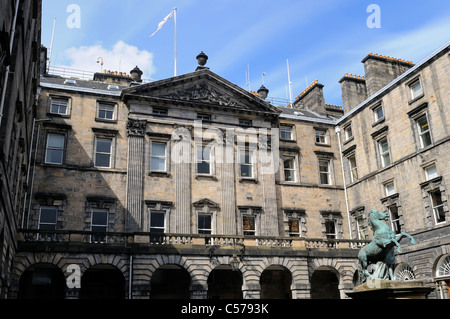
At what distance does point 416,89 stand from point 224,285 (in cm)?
1813

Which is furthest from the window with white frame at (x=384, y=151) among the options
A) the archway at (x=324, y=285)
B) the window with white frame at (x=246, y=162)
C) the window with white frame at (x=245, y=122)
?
the window with white frame at (x=245, y=122)

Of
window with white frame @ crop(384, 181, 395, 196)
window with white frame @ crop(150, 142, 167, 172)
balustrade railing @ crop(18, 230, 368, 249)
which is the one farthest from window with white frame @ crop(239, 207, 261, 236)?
window with white frame @ crop(384, 181, 395, 196)

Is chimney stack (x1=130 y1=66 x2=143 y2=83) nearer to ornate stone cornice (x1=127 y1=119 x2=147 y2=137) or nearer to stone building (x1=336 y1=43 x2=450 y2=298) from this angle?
ornate stone cornice (x1=127 y1=119 x2=147 y2=137)

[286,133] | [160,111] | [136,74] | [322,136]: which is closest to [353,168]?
[322,136]

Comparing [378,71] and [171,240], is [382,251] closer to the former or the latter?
[171,240]

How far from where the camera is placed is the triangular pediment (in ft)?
105

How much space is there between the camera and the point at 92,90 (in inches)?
1241

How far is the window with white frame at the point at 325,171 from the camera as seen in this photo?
35594 mm

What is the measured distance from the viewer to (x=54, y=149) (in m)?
29.5

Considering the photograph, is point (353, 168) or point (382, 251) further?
point (353, 168)

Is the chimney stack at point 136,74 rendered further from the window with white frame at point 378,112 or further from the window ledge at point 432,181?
the window ledge at point 432,181

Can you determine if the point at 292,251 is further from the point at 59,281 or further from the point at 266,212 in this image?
the point at 59,281
